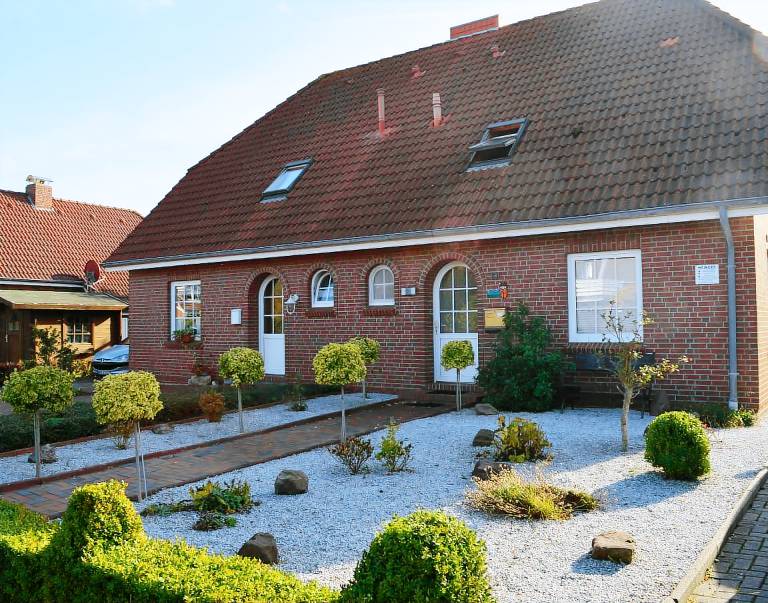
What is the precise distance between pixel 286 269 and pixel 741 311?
8762mm

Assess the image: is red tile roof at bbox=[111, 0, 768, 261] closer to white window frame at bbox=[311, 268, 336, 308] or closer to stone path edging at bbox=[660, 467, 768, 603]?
white window frame at bbox=[311, 268, 336, 308]

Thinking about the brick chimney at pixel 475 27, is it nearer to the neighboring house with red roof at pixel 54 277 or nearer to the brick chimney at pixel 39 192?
the neighboring house with red roof at pixel 54 277

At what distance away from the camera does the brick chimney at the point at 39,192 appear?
81.6ft

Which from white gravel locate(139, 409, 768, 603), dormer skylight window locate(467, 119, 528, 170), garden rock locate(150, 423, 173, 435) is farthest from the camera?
dormer skylight window locate(467, 119, 528, 170)

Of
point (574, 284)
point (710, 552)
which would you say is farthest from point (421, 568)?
point (574, 284)

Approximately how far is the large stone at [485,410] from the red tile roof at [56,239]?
16648 millimetres

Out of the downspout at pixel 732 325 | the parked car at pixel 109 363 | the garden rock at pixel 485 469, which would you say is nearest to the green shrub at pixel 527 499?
the garden rock at pixel 485 469

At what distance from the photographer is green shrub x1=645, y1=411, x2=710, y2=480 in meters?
6.39

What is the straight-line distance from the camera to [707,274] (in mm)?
10062

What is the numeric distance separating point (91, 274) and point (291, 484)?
64.2 feet

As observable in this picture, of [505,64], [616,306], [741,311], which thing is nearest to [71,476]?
[616,306]

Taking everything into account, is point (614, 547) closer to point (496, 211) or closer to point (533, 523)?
point (533, 523)

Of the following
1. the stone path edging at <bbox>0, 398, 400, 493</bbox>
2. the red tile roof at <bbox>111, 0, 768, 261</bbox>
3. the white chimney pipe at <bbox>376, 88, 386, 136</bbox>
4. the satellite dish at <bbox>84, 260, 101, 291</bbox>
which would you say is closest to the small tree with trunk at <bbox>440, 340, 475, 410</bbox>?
the stone path edging at <bbox>0, 398, 400, 493</bbox>

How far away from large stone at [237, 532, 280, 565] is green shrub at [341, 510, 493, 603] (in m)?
1.36
